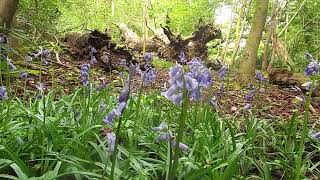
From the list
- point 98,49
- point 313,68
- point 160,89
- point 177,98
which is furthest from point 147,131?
point 98,49

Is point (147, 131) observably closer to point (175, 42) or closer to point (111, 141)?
point (111, 141)

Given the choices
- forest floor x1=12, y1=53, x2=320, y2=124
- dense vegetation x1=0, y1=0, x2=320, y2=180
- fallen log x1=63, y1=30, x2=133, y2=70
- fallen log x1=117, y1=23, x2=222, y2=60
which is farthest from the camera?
fallen log x1=117, y1=23, x2=222, y2=60

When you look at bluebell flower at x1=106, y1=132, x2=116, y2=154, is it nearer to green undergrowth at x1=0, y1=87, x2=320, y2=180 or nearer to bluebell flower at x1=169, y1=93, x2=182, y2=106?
green undergrowth at x1=0, y1=87, x2=320, y2=180

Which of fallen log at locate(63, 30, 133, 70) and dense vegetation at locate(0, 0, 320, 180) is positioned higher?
fallen log at locate(63, 30, 133, 70)

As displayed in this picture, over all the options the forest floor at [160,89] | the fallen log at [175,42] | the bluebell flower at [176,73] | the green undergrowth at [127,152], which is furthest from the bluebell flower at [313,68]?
the fallen log at [175,42]

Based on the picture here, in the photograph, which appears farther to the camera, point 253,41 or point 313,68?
point 253,41

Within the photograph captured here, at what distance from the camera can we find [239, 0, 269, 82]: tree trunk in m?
8.86

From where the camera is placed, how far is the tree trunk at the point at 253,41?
8.86 meters

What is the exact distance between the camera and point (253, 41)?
9000mm

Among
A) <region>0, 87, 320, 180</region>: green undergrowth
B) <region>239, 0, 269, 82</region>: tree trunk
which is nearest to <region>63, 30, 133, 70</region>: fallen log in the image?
<region>239, 0, 269, 82</region>: tree trunk

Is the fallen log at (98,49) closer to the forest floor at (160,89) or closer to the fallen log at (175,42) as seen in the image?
the forest floor at (160,89)

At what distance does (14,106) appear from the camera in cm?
348

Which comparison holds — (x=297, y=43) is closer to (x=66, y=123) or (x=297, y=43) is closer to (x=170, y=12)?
(x=170, y=12)

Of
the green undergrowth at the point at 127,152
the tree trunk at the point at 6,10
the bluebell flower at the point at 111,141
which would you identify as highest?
the tree trunk at the point at 6,10
